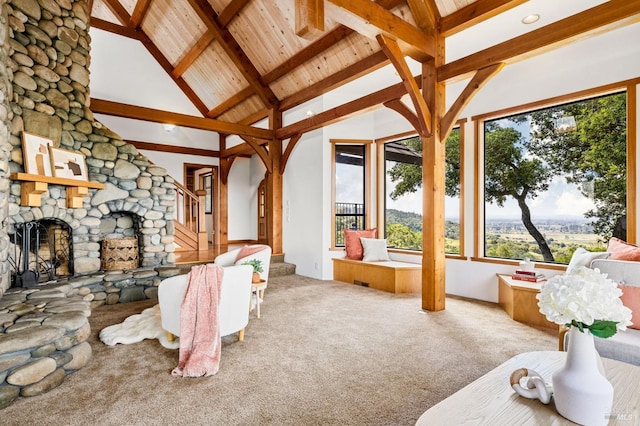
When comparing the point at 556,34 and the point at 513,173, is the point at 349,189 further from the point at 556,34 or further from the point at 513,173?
the point at 556,34

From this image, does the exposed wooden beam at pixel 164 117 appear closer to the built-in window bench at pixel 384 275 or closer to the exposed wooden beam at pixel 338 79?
the exposed wooden beam at pixel 338 79

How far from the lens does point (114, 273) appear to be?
15.5ft

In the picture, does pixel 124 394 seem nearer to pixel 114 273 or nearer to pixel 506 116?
pixel 114 273

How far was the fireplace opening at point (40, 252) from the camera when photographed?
12.8 ft

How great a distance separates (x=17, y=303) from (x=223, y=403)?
2403 mm

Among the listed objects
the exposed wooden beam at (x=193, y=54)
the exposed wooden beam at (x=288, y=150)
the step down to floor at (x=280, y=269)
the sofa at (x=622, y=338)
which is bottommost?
the step down to floor at (x=280, y=269)

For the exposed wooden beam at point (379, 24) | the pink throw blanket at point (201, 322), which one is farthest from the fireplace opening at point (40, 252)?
the exposed wooden beam at point (379, 24)

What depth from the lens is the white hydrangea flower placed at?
3.79ft

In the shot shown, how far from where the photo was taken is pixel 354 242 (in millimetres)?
6020

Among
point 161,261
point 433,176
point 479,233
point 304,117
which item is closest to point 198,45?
point 304,117

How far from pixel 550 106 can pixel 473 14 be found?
5.25ft

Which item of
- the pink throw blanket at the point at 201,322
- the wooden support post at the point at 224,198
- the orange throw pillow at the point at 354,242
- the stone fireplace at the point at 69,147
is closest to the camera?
the pink throw blanket at the point at 201,322

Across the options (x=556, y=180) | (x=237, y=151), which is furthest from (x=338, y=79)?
(x=237, y=151)

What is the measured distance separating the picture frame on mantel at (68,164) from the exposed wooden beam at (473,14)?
4.98m
